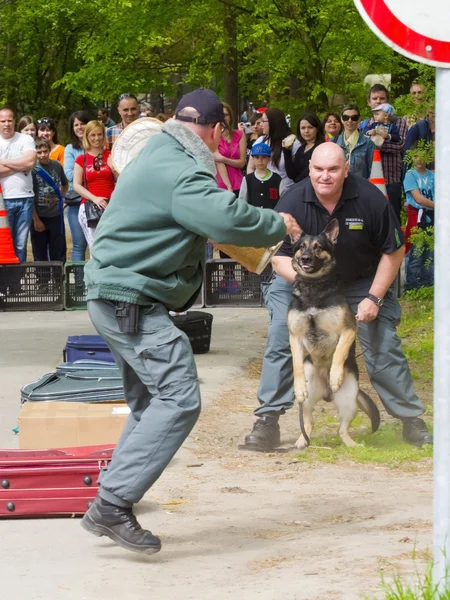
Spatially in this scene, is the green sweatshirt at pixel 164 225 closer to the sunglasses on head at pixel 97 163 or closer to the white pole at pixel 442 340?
the white pole at pixel 442 340

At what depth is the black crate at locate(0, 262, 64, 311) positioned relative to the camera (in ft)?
48.1

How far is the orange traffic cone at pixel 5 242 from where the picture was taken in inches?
572

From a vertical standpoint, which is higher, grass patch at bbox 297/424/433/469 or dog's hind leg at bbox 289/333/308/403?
dog's hind leg at bbox 289/333/308/403

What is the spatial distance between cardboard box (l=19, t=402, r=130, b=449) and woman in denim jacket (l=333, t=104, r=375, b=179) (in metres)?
7.58

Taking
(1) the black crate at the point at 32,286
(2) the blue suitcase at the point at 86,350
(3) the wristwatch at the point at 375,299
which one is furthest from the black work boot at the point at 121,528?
(1) the black crate at the point at 32,286

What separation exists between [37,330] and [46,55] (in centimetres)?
3059

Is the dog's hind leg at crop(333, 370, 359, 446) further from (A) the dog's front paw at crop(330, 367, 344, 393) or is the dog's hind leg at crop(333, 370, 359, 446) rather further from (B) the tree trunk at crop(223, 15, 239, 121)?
(B) the tree trunk at crop(223, 15, 239, 121)

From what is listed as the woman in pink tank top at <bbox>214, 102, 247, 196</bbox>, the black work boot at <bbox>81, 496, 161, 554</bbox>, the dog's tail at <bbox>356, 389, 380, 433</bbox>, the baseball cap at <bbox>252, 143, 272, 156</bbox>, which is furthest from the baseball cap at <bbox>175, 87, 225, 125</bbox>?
the woman in pink tank top at <bbox>214, 102, 247, 196</bbox>

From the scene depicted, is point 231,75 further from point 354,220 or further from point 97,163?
point 354,220

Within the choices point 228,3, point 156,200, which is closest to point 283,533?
point 156,200

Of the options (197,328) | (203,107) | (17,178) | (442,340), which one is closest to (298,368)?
(203,107)

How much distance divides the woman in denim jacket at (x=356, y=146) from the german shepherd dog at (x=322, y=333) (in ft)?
22.4

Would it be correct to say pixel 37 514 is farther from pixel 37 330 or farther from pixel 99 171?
pixel 99 171

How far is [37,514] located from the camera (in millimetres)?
6059
